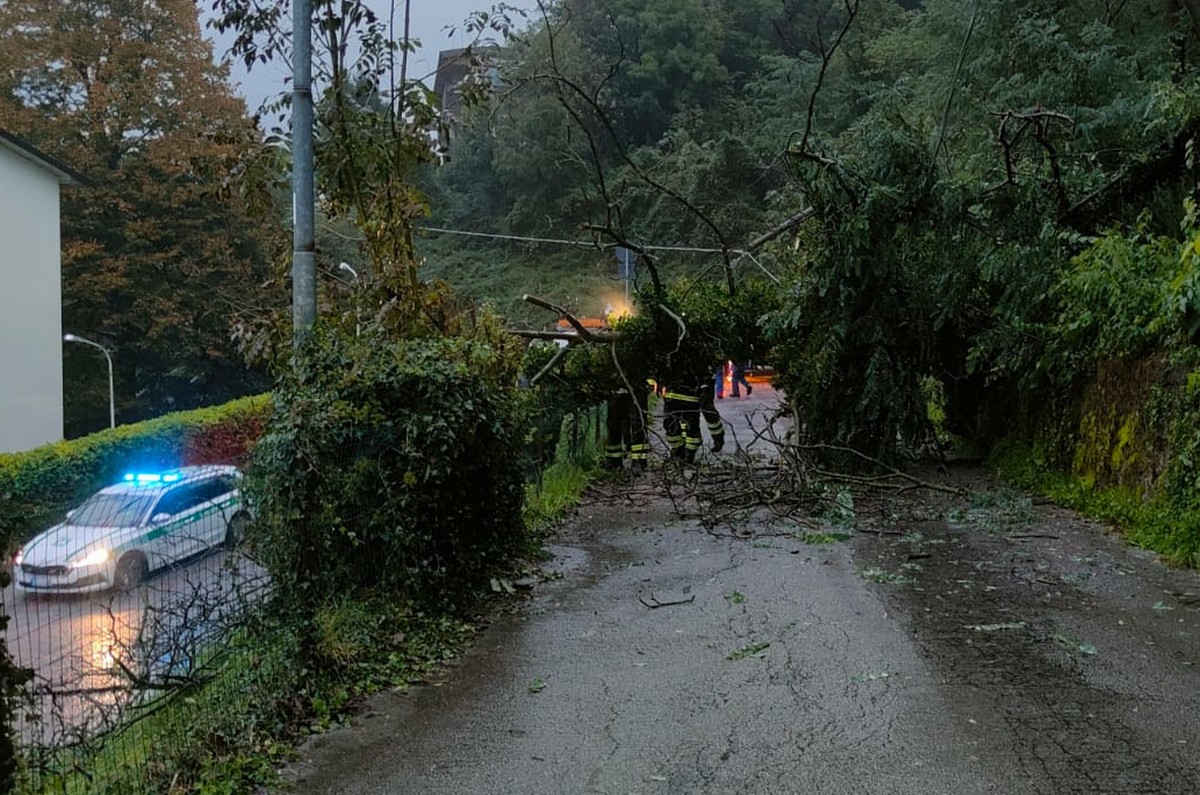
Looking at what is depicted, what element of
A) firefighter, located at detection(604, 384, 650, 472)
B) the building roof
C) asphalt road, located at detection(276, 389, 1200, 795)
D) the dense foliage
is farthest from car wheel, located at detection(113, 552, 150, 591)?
the building roof

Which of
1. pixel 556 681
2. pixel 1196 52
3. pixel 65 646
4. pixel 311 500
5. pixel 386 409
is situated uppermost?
pixel 1196 52

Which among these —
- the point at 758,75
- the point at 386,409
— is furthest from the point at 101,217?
the point at 386,409

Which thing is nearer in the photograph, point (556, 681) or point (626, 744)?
point (626, 744)

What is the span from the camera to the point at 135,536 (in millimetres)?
4227

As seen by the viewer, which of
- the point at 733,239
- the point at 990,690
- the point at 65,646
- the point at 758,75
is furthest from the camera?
the point at 758,75

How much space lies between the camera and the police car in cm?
372

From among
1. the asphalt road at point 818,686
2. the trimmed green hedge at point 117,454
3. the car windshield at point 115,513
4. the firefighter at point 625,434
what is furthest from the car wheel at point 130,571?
the firefighter at point 625,434

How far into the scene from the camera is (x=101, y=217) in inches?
1190

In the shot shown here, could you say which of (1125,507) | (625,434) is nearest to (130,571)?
(1125,507)

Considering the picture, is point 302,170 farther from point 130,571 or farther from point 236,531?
point 130,571

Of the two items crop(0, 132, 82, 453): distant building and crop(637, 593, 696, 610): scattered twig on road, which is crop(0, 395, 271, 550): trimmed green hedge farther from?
crop(637, 593, 696, 610): scattered twig on road

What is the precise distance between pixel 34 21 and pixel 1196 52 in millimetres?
33172

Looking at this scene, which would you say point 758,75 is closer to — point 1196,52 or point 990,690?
point 1196,52

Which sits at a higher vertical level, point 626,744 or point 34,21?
point 34,21
